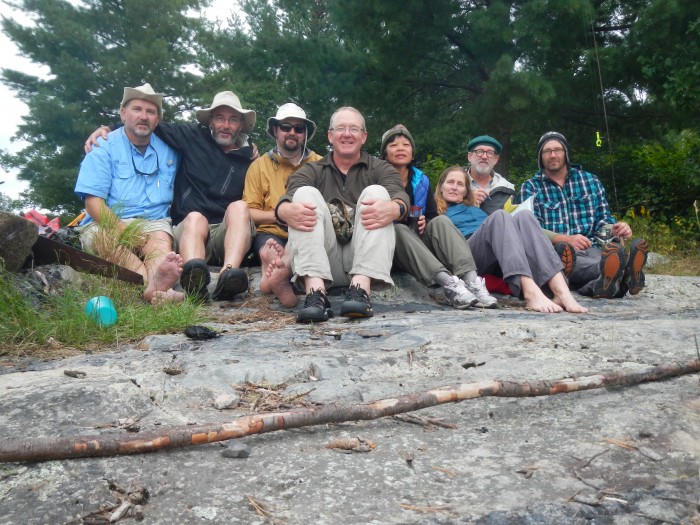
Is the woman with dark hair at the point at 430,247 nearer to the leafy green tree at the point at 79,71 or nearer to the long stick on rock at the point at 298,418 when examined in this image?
the long stick on rock at the point at 298,418

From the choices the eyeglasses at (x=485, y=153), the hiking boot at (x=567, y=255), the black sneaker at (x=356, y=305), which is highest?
the eyeglasses at (x=485, y=153)

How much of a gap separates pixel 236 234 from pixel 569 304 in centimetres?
237

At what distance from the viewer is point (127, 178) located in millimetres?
5008

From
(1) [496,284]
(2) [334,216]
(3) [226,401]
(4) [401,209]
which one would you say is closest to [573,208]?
(1) [496,284]

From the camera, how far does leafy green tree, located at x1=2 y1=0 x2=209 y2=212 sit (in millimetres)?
17875

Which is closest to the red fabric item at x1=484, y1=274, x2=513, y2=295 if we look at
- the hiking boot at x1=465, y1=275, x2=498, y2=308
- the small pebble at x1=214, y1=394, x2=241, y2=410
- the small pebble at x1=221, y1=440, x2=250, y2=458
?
the hiking boot at x1=465, y1=275, x2=498, y2=308

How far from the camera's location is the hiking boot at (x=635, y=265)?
4852mm

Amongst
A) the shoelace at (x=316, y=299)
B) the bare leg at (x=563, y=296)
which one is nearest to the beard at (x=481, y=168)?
the bare leg at (x=563, y=296)

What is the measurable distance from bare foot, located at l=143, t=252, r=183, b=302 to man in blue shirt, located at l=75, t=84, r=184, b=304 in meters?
0.38

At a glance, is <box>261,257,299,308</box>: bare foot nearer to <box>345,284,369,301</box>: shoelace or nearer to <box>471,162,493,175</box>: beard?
<box>345,284,369,301</box>: shoelace

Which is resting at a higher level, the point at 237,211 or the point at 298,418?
the point at 237,211

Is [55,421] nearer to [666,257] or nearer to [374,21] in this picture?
[666,257]

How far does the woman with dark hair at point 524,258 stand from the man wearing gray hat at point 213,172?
1.76m

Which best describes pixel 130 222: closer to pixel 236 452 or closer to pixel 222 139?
pixel 222 139
